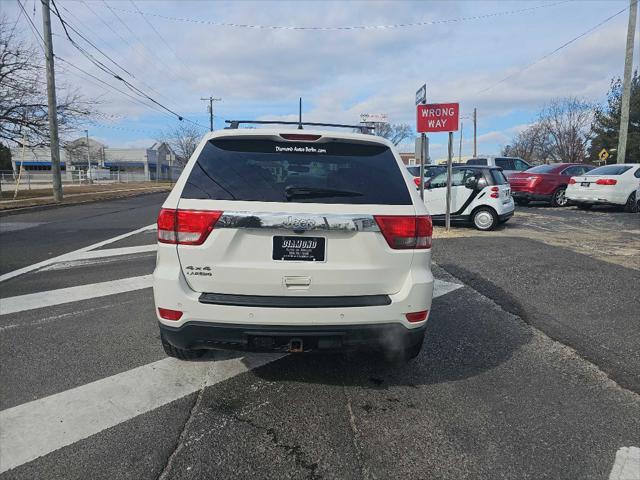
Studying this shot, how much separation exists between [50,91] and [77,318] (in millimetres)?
19594

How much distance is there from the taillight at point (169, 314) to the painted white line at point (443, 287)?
11.8ft

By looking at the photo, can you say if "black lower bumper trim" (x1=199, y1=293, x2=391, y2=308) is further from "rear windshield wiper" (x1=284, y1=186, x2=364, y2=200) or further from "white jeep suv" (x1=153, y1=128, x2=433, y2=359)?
"rear windshield wiper" (x1=284, y1=186, x2=364, y2=200)

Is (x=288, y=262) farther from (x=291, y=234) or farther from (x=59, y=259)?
(x=59, y=259)

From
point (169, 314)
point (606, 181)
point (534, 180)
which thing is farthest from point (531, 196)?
point (169, 314)

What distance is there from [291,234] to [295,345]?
71 cm

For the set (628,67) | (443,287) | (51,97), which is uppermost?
(628,67)

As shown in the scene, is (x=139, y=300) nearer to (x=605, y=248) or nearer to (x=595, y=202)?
(x=605, y=248)

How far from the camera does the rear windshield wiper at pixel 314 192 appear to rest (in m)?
2.91

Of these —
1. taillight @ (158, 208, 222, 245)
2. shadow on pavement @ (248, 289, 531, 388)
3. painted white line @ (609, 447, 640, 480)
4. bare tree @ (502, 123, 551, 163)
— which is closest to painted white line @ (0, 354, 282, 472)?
shadow on pavement @ (248, 289, 531, 388)

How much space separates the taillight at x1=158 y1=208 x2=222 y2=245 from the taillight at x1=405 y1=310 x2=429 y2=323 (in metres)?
1.40

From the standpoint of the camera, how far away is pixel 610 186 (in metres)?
14.4

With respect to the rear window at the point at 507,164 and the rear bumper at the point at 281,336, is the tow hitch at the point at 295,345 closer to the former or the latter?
the rear bumper at the point at 281,336

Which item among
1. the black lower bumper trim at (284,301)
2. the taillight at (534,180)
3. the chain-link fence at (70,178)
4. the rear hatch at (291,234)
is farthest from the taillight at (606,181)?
the chain-link fence at (70,178)

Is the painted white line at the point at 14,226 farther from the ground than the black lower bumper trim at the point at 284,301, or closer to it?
closer to it
